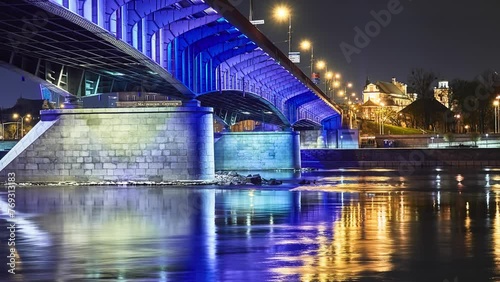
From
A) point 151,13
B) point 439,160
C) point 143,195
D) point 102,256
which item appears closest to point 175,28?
point 151,13

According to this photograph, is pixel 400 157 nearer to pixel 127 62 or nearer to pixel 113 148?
pixel 113 148

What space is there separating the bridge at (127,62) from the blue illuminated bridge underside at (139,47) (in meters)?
0.06

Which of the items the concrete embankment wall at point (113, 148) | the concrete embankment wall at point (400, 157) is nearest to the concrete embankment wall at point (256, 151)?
the concrete embankment wall at point (400, 157)

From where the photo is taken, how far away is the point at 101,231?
1005 inches

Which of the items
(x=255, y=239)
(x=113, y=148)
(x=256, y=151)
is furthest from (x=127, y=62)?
(x=256, y=151)

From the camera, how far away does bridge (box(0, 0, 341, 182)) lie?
131ft

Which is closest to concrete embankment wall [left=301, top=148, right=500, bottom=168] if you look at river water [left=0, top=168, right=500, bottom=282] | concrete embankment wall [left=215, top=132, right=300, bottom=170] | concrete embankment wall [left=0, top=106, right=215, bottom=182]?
concrete embankment wall [left=215, top=132, right=300, bottom=170]

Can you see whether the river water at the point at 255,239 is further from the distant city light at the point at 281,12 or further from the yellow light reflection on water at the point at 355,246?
the distant city light at the point at 281,12

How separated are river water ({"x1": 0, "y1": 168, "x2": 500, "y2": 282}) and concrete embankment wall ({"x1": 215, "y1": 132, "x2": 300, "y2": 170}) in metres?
59.2

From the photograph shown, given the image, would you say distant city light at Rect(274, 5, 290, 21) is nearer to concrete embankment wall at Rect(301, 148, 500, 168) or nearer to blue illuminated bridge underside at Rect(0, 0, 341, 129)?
blue illuminated bridge underside at Rect(0, 0, 341, 129)

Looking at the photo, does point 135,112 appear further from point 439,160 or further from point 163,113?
point 439,160

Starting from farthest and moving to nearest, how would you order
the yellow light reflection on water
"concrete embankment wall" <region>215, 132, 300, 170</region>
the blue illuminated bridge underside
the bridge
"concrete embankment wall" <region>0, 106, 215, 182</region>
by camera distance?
"concrete embankment wall" <region>215, 132, 300, 170</region> → "concrete embankment wall" <region>0, 106, 215, 182</region> → the bridge → the blue illuminated bridge underside → the yellow light reflection on water

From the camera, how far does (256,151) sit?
103 meters

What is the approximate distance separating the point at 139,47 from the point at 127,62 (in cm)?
429
